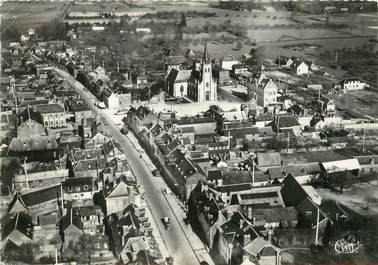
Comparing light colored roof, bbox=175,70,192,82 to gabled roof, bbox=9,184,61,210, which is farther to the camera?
light colored roof, bbox=175,70,192,82

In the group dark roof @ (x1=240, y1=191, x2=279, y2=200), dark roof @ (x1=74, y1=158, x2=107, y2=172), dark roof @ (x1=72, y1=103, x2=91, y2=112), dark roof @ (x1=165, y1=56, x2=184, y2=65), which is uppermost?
dark roof @ (x1=165, y1=56, x2=184, y2=65)

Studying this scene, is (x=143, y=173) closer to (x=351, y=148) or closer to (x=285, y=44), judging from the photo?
(x=351, y=148)

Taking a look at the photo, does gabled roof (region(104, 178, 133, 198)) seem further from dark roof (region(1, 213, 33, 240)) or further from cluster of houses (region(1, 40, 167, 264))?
dark roof (region(1, 213, 33, 240))

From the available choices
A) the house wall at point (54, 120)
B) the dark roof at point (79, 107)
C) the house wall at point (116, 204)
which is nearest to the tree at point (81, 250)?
the house wall at point (116, 204)

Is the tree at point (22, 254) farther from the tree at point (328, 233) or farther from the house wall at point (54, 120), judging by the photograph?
the house wall at point (54, 120)

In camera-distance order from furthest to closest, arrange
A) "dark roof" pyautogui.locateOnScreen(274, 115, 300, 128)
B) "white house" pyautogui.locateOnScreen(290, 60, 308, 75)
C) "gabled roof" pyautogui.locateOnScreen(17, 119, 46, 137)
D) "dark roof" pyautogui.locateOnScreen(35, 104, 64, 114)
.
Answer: "white house" pyautogui.locateOnScreen(290, 60, 308, 75) → "dark roof" pyautogui.locateOnScreen(35, 104, 64, 114) → "dark roof" pyautogui.locateOnScreen(274, 115, 300, 128) → "gabled roof" pyautogui.locateOnScreen(17, 119, 46, 137)

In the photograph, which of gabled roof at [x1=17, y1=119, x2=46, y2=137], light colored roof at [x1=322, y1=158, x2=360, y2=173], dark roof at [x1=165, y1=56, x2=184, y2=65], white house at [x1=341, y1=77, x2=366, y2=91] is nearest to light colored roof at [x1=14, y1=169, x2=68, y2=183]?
gabled roof at [x1=17, y1=119, x2=46, y2=137]
